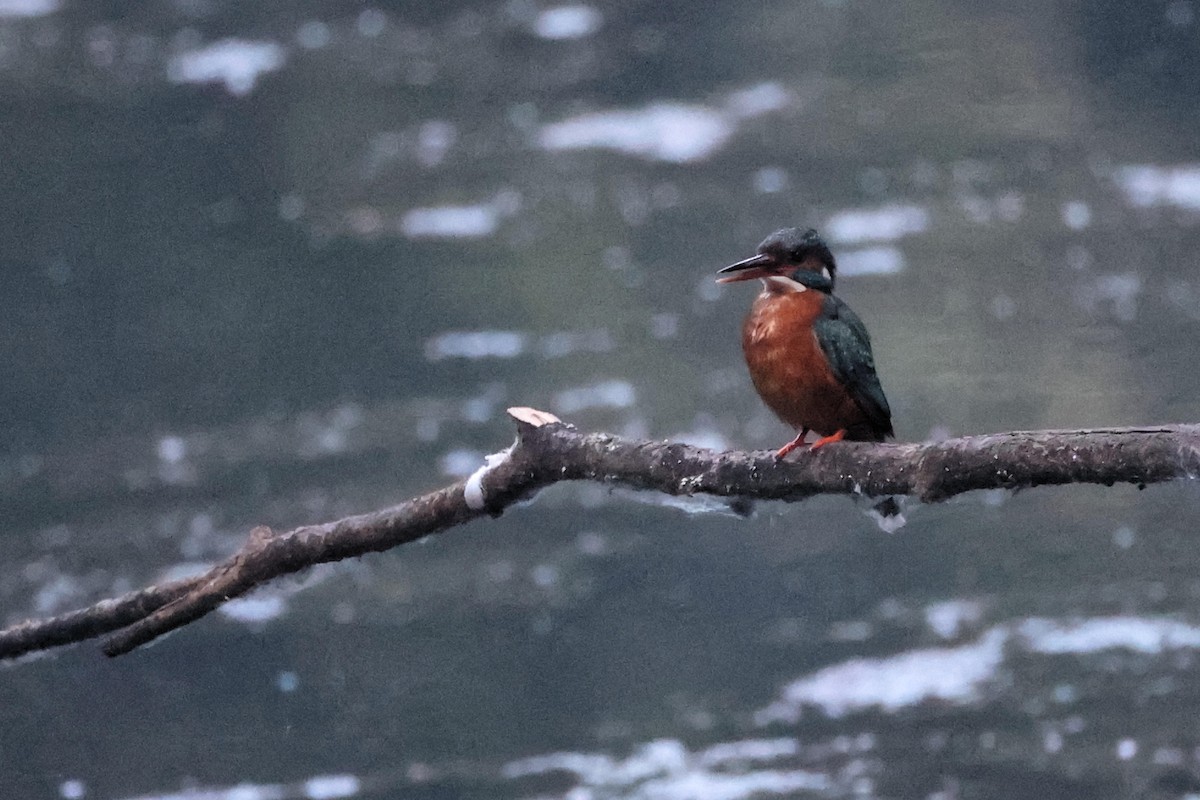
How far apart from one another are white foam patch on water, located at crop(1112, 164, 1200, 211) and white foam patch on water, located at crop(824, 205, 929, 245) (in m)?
0.42

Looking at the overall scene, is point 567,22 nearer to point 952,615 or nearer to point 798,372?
point 798,372

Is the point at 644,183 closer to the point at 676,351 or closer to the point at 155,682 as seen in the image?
the point at 676,351

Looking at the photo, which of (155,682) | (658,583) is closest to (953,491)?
(658,583)

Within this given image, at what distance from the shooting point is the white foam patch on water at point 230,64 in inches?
108

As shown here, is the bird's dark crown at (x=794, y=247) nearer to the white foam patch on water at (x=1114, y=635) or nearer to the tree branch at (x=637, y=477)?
the tree branch at (x=637, y=477)

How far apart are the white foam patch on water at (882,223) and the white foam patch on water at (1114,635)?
0.84m

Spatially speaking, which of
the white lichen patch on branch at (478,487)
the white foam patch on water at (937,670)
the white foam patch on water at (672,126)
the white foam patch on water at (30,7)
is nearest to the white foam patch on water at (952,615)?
the white foam patch on water at (937,670)

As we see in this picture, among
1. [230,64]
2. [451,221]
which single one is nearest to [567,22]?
[451,221]

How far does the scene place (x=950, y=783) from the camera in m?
2.35

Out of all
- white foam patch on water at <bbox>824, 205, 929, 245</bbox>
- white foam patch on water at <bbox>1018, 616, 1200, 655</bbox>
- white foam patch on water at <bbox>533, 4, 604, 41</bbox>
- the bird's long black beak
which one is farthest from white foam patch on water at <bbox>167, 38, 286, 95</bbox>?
white foam patch on water at <bbox>1018, 616, 1200, 655</bbox>

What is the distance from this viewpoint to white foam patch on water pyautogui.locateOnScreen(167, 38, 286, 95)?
2.75 meters

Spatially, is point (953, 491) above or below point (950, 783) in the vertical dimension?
above

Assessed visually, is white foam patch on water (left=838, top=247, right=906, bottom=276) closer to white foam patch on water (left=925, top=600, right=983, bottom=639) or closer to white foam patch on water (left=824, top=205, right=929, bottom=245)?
white foam patch on water (left=824, top=205, right=929, bottom=245)

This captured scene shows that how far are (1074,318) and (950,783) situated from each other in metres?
0.96
